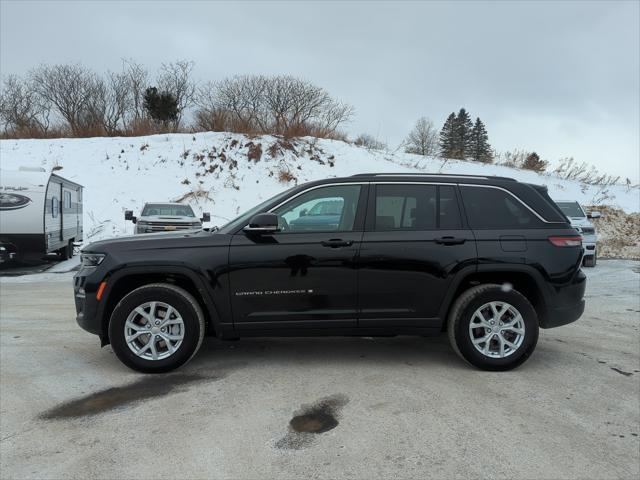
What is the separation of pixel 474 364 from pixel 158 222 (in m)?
11.4

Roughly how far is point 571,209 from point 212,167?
16.8 meters

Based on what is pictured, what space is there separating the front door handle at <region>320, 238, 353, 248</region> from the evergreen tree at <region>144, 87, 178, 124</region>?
1131 inches

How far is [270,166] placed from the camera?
78.6ft

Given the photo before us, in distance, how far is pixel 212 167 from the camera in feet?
76.7

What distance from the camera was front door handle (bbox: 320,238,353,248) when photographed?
4.15m

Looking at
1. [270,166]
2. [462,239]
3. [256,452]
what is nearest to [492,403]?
[462,239]

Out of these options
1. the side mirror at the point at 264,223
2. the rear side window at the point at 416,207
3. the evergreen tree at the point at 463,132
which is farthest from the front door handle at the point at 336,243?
the evergreen tree at the point at 463,132

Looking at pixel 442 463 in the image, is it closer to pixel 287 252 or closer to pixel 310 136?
pixel 287 252

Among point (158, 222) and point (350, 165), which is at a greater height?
point (350, 165)

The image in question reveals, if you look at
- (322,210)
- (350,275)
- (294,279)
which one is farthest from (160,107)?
(350,275)

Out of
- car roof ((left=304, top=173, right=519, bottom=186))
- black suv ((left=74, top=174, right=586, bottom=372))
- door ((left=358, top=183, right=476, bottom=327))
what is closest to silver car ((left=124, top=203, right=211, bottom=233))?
black suv ((left=74, top=174, right=586, bottom=372))

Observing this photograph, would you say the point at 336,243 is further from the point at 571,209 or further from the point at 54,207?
the point at 571,209

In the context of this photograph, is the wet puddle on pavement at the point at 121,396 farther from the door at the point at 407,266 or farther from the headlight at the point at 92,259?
the door at the point at 407,266

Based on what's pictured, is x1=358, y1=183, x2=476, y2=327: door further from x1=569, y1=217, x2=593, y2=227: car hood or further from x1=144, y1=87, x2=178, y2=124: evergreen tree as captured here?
x1=144, y1=87, x2=178, y2=124: evergreen tree
